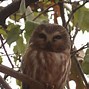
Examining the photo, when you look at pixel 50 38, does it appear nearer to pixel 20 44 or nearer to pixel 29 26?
pixel 20 44

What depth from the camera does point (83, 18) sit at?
2223 mm

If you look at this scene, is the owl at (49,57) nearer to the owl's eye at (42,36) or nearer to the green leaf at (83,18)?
the owl's eye at (42,36)

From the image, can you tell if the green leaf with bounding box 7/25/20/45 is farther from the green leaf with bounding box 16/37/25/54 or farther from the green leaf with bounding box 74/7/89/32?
the green leaf with bounding box 74/7/89/32

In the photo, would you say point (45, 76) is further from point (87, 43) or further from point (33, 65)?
point (87, 43)

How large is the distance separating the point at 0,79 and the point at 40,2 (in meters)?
0.99

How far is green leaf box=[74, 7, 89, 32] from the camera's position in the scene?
2.22 metres

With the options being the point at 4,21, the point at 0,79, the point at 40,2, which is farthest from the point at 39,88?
the point at 40,2

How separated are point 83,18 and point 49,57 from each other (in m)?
0.41

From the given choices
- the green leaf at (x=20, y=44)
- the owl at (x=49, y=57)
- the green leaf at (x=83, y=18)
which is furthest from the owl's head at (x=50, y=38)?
the green leaf at (x=83, y=18)

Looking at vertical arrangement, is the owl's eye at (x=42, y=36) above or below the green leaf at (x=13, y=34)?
below

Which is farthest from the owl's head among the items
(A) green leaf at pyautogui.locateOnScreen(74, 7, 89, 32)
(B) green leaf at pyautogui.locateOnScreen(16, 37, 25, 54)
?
(A) green leaf at pyautogui.locateOnScreen(74, 7, 89, 32)

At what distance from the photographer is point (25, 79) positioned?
5.46 ft

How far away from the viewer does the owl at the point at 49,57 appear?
243 centimetres

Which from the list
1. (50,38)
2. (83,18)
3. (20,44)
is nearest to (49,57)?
(50,38)
